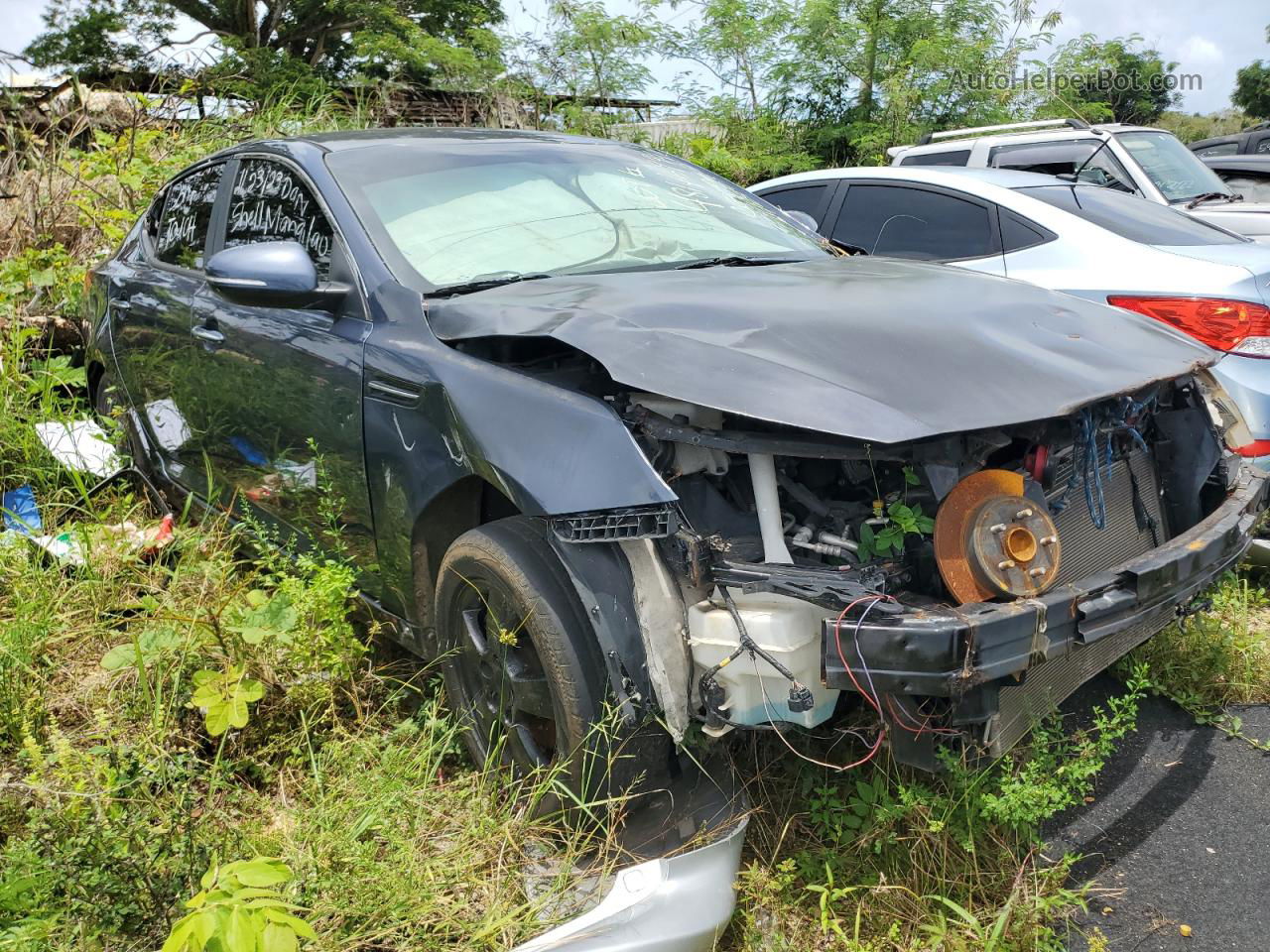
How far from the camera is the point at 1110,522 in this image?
2402mm

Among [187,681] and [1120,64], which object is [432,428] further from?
[1120,64]

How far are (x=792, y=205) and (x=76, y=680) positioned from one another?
4577mm

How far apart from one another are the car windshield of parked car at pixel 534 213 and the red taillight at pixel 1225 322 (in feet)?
4.79

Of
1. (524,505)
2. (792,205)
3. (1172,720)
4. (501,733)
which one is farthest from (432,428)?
(792,205)

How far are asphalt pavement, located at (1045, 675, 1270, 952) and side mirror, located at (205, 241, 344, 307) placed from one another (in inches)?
92.5

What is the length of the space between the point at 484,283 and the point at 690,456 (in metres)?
0.88

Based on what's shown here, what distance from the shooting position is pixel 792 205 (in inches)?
237

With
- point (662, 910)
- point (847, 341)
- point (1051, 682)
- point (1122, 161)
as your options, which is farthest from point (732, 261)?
point (1122, 161)

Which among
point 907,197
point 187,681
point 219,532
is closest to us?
point 187,681

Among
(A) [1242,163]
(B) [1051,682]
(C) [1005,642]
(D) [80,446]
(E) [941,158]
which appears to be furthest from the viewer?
(A) [1242,163]

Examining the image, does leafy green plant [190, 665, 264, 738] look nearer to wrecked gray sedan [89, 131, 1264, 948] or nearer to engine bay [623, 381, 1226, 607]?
wrecked gray sedan [89, 131, 1264, 948]

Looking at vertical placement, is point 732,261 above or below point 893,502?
above

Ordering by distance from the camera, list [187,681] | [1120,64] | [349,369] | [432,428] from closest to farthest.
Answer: [432,428] → [349,369] → [187,681] → [1120,64]

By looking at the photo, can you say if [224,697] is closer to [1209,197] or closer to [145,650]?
[145,650]
